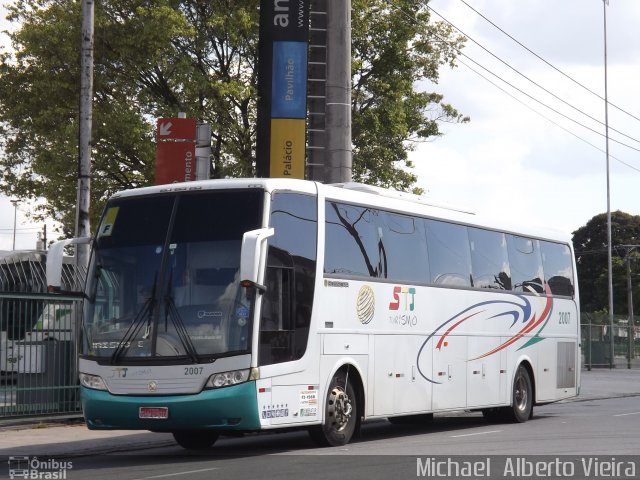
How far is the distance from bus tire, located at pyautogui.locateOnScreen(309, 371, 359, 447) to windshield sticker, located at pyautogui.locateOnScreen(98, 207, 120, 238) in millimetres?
3455

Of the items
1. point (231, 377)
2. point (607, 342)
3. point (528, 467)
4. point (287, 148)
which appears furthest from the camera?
point (607, 342)

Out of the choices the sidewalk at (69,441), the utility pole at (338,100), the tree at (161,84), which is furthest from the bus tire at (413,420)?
the tree at (161,84)

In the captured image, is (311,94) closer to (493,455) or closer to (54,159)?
(493,455)

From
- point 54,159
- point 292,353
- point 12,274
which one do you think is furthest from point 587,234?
point 292,353

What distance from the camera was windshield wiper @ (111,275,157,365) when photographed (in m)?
14.9

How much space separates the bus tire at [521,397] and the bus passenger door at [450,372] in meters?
2.11

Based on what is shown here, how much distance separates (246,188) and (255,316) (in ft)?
5.48

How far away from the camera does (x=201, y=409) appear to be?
14.5m

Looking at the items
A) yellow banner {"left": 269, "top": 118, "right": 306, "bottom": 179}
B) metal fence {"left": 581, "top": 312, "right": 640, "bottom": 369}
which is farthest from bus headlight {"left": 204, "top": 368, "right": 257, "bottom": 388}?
metal fence {"left": 581, "top": 312, "right": 640, "bottom": 369}

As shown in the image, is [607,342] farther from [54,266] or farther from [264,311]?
[54,266]

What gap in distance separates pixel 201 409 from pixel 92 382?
5.35 feet

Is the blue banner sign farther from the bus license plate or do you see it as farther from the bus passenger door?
the bus license plate

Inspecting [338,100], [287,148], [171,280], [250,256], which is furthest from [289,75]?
[250,256]

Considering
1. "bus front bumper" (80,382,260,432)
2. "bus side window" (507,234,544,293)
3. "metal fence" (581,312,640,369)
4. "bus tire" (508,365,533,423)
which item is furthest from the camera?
"metal fence" (581,312,640,369)
